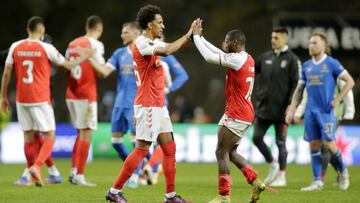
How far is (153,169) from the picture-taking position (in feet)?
55.6

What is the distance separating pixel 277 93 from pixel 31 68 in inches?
164

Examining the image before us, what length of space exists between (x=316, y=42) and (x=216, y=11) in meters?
25.8

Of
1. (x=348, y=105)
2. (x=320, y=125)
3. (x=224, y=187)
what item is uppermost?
(x=348, y=105)

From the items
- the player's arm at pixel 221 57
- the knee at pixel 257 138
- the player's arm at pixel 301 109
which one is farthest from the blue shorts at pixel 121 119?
the player's arm at pixel 221 57

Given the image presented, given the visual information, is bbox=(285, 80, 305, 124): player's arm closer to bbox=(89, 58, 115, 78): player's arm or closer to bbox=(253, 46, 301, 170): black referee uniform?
bbox=(253, 46, 301, 170): black referee uniform

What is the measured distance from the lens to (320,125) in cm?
1509

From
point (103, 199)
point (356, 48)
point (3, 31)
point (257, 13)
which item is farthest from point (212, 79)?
point (103, 199)

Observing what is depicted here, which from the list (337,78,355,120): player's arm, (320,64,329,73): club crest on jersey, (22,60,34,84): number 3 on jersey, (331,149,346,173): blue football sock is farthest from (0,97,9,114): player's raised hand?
(337,78,355,120): player's arm

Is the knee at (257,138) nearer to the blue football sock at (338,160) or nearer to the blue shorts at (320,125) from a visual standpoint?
the blue shorts at (320,125)

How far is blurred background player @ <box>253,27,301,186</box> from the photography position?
53.9 ft

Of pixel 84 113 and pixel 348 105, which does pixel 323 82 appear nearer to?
pixel 348 105

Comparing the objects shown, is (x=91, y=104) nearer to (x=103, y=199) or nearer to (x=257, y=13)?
(x=103, y=199)

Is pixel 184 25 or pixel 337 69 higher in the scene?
pixel 184 25

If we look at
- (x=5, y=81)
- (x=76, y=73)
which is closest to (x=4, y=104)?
(x=5, y=81)
